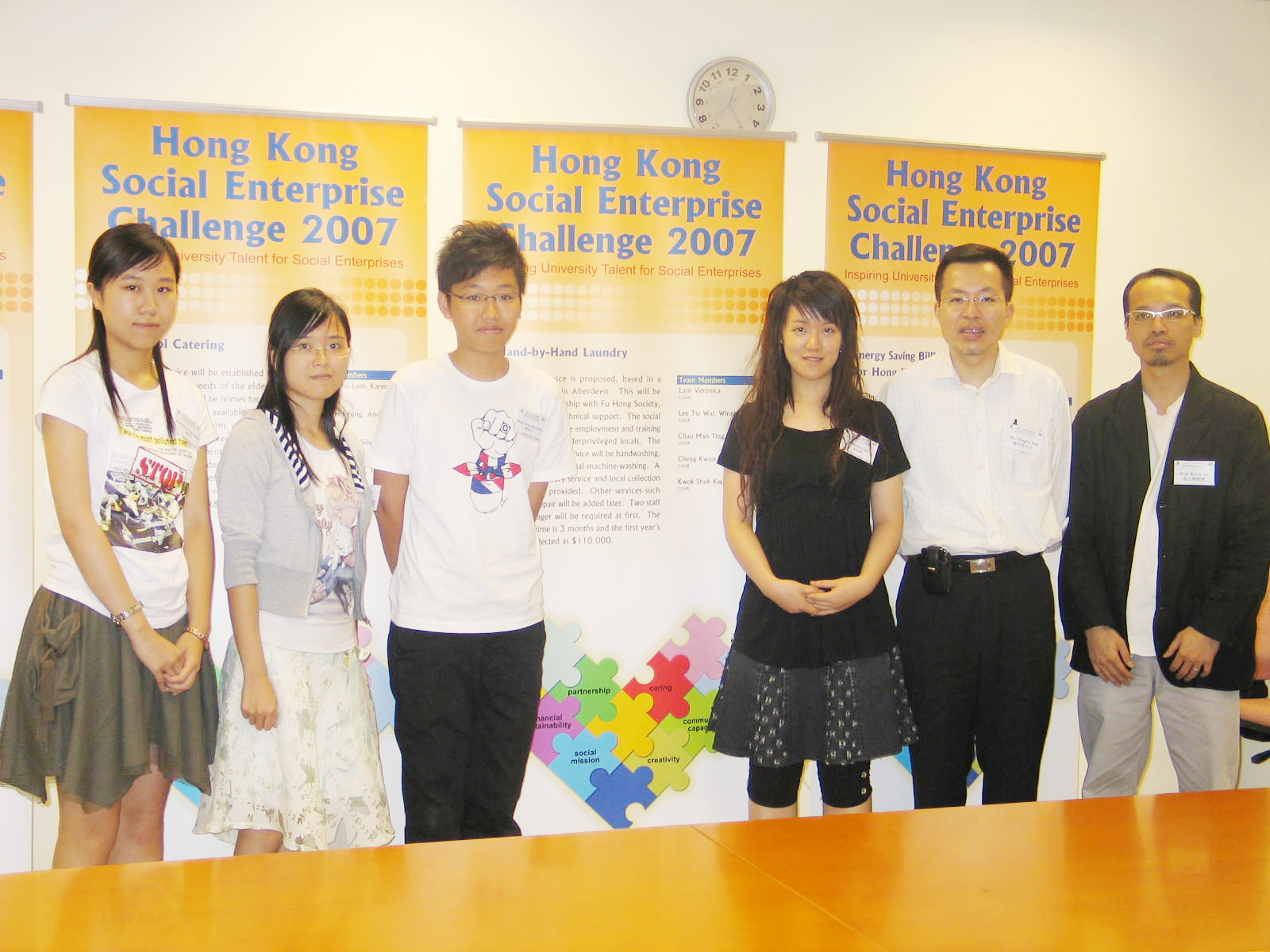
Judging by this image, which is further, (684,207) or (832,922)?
(684,207)

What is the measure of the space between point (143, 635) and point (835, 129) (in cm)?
255

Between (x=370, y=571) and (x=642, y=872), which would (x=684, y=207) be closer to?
(x=370, y=571)

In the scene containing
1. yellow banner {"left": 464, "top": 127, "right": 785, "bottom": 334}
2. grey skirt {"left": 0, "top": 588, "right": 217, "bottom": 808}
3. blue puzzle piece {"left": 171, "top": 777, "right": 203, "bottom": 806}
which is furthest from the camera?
yellow banner {"left": 464, "top": 127, "right": 785, "bottom": 334}

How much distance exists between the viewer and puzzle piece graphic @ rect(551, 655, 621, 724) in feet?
10.6

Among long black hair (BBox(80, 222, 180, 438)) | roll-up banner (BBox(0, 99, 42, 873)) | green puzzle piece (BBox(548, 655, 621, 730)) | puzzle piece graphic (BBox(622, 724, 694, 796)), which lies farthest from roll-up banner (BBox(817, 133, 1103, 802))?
roll-up banner (BBox(0, 99, 42, 873))

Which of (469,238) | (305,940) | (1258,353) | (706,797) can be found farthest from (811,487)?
(1258,353)

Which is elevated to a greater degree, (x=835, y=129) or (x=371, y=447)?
(x=835, y=129)

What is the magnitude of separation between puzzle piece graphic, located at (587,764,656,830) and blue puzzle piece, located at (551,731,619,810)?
0.02 m

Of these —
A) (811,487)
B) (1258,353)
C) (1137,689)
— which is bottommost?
(1137,689)

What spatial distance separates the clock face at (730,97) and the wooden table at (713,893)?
7.79 feet

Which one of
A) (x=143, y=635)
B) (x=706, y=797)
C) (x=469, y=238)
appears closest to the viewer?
(x=143, y=635)

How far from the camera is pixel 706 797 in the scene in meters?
3.34

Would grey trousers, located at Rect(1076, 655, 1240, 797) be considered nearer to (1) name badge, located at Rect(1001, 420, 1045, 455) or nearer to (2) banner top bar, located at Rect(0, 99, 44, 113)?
(1) name badge, located at Rect(1001, 420, 1045, 455)

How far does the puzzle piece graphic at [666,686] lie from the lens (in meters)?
3.28
